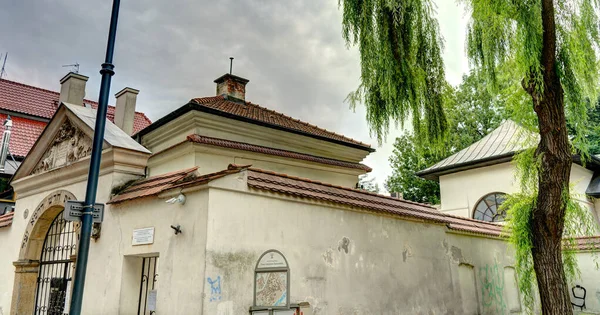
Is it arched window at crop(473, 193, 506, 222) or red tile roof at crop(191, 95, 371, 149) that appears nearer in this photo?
red tile roof at crop(191, 95, 371, 149)

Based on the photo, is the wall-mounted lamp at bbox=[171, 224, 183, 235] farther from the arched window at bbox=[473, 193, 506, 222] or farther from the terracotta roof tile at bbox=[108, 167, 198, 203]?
the arched window at bbox=[473, 193, 506, 222]

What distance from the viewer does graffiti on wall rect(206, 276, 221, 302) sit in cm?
561

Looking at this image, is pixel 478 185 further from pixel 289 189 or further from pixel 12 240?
pixel 12 240

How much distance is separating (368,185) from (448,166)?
75.8 ft

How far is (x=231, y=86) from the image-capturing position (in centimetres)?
1436

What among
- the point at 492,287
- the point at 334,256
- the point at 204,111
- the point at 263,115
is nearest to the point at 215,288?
the point at 334,256

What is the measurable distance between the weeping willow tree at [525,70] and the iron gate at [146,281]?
5.54 meters

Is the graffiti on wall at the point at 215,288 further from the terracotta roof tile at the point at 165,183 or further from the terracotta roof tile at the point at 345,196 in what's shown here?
the terracotta roof tile at the point at 345,196

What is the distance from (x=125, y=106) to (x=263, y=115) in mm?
4249

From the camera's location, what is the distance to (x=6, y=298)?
9984mm

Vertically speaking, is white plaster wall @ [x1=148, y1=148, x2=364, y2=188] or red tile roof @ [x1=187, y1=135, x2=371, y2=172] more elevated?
red tile roof @ [x1=187, y1=135, x2=371, y2=172]

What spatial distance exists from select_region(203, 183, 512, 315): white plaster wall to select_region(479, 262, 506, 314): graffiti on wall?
62.6 inches

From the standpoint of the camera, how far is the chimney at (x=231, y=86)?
14.3 meters

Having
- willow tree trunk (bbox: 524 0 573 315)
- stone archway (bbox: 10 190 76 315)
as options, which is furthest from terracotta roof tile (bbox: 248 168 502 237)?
stone archway (bbox: 10 190 76 315)
